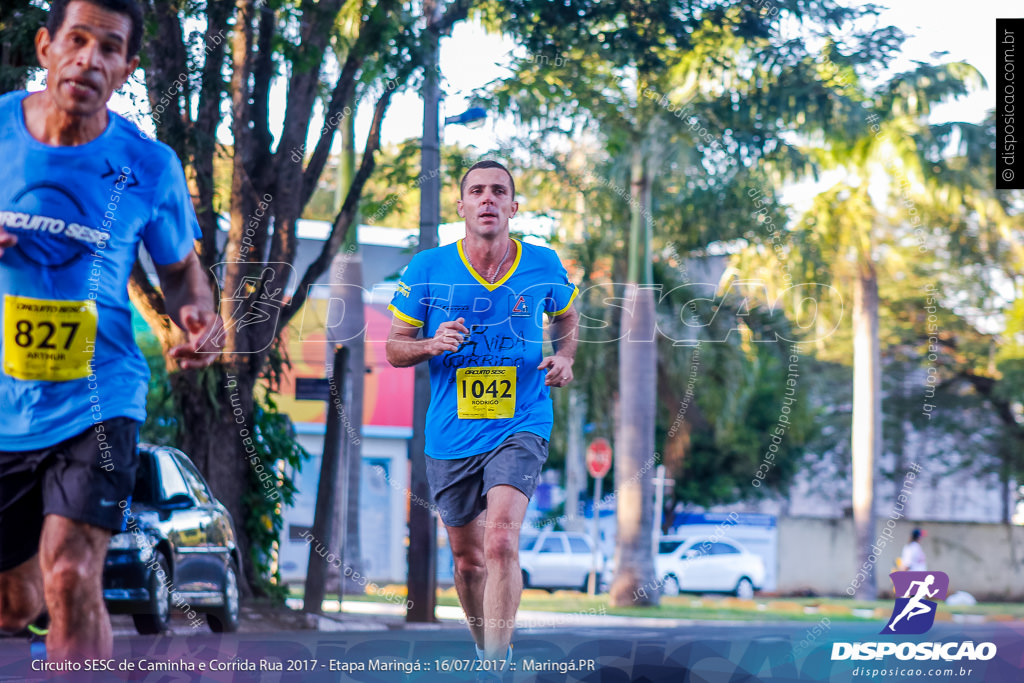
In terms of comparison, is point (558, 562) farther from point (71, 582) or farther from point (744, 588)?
point (71, 582)

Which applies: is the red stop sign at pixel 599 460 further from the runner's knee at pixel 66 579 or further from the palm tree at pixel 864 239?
the runner's knee at pixel 66 579

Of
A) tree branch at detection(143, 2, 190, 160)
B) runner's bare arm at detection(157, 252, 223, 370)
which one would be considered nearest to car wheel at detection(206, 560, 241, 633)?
tree branch at detection(143, 2, 190, 160)

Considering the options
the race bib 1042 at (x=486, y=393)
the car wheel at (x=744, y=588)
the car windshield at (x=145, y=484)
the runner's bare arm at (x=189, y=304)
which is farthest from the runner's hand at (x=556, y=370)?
the car wheel at (x=744, y=588)

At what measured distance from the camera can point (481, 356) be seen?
5.23m

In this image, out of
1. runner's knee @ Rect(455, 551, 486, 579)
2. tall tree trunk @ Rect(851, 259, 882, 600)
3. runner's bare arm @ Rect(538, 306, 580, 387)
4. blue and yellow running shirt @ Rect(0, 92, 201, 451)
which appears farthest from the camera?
tall tree trunk @ Rect(851, 259, 882, 600)

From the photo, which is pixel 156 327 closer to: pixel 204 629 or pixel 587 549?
pixel 204 629

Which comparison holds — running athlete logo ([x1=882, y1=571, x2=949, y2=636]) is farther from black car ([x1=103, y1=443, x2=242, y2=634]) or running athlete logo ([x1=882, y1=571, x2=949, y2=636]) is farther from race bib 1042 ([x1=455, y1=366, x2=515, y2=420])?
black car ([x1=103, y1=443, x2=242, y2=634])

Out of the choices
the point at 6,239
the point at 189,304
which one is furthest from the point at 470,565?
the point at 6,239

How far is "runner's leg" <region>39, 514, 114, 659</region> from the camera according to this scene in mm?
3447

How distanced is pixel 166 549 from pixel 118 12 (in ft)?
13.9

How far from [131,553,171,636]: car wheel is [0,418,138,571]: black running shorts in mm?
3759

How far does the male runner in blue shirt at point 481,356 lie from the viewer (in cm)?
514

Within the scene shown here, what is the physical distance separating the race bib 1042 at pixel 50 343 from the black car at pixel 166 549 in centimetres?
344

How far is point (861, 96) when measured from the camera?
9.62 meters
